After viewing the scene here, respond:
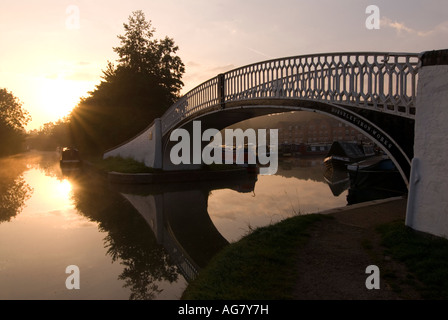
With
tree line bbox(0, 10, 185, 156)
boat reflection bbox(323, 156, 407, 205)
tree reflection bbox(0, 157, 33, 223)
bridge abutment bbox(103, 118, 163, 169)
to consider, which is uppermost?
tree line bbox(0, 10, 185, 156)

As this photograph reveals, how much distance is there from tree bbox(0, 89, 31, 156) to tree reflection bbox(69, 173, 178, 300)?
170ft

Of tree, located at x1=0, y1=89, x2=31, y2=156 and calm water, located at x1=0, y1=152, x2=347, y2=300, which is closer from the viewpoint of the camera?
calm water, located at x1=0, y1=152, x2=347, y2=300

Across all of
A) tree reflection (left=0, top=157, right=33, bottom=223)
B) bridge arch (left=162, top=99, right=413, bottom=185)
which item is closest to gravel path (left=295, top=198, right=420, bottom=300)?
bridge arch (left=162, top=99, right=413, bottom=185)

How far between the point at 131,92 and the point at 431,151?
3504cm

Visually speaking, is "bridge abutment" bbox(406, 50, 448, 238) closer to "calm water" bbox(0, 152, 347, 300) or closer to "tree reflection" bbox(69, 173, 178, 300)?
"calm water" bbox(0, 152, 347, 300)

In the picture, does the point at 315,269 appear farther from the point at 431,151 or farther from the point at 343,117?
the point at 343,117

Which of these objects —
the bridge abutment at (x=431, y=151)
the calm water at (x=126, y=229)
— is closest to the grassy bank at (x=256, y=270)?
the calm water at (x=126, y=229)

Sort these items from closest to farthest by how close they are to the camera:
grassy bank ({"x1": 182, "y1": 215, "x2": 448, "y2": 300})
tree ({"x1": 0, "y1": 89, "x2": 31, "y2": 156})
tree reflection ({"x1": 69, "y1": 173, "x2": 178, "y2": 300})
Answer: grassy bank ({"x1": 182, "y1": 215, "x2": 448, "y2": 300})
tree reflection ({"x1": 69, "y1": 173, "x2": 178, "y2": 300})
tree ({"x1": 0, "y1": 89, "x2": 31, "y2": 156})

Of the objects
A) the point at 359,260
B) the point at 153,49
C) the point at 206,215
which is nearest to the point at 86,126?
the point at 153,49

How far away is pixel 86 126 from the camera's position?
4375 cm

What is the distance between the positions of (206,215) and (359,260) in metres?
7.73

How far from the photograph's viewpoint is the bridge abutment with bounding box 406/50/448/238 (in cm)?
580

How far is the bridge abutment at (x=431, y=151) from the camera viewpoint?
5.80 metres
